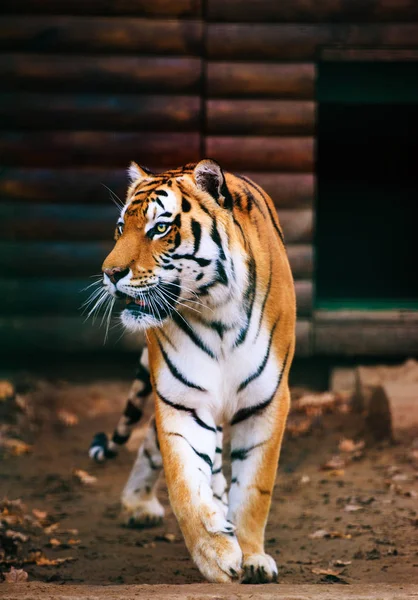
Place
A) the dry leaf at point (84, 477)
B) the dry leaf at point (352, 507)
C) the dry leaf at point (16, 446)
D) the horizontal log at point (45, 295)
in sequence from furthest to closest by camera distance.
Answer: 1. the horizontal log at point (45, 295)
2. the dry leaf at point (16, 446)
3. the dry leaf at point (84, 477)
4. the dry leaf at point (352, 507)

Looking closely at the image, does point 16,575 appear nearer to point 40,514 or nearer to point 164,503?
point 40,514

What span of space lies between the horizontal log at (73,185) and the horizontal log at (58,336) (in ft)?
2.67

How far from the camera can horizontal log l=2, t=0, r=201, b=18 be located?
6469mm

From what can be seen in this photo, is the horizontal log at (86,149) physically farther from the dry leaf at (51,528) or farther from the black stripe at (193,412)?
the black stripe at (193,412)

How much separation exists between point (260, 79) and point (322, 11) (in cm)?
60

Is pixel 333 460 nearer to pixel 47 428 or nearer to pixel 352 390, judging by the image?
pixel 352 390

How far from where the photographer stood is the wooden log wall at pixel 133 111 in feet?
21.3

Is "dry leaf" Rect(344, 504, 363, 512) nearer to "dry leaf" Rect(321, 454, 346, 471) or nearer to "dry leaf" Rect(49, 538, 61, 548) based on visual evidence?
"dry leaf" Rect(321, 454, 346, 471)

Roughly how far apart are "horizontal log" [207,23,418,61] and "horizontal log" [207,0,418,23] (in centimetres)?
5

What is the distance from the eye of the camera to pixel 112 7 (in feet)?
21.3

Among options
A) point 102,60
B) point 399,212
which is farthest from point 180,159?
point 399,212

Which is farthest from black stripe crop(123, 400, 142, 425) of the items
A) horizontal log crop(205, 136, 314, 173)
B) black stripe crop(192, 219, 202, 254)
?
horizontal log crop(205, 136, 314, 173)

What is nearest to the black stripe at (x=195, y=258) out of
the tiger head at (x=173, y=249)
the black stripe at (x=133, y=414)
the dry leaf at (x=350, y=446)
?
the tiger head at (x=173, y=249)

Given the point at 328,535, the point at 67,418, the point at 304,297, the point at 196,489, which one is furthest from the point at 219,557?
the point at 304,297
